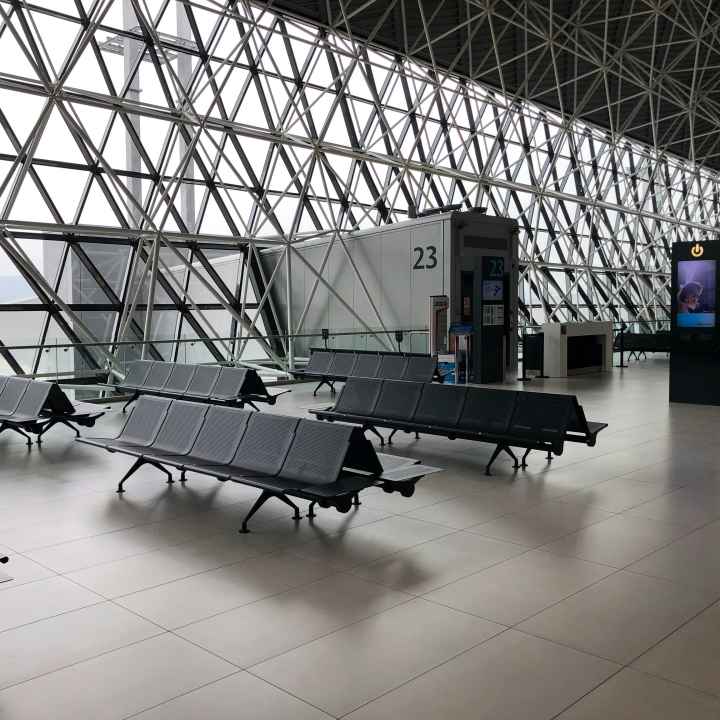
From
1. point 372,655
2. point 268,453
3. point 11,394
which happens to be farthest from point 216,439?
point 11,394

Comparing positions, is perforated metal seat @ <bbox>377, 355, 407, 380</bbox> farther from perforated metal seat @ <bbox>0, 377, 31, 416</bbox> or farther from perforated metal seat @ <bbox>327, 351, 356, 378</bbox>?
perforated metal seat @ <bbox>0, 377, 31, 416</bbox>

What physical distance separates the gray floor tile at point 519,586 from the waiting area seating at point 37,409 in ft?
22.5

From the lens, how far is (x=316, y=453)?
258 inches

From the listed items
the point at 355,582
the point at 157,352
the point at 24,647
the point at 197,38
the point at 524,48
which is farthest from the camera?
the point at 524,48

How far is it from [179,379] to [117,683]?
33.1 ft

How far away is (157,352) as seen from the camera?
54.1 ft

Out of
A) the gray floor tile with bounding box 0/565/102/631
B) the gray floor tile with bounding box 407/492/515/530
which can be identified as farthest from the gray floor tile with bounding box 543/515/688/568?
the gray floor tile with bounding box 0/565/102/631

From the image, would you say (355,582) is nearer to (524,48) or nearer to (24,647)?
(24,647)

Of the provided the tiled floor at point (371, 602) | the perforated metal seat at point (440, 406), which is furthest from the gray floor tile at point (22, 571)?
the perforated metal seat at point (440, 406)

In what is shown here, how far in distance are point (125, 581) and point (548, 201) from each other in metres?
29.8

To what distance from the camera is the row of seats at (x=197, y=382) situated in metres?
12.4

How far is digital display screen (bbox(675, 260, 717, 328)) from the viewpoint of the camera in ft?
45.4

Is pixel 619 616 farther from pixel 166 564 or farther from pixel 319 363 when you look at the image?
pixel 319 363

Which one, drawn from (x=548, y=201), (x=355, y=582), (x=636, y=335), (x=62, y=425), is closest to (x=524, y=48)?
(x=548, y=201)
